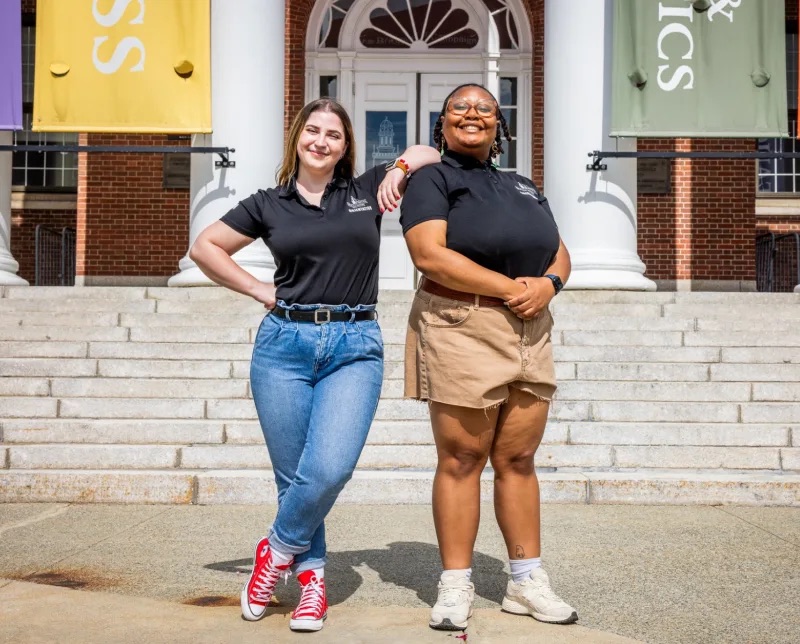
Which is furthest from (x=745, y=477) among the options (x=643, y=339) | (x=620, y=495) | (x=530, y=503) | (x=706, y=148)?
(x=706, y=148)

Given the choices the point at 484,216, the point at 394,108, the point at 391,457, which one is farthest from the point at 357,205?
the point at 394,108

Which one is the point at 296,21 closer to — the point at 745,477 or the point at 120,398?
the point at 120,398

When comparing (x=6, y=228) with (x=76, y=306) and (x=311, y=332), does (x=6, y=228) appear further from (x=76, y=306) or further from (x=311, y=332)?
(x=311, y=332)

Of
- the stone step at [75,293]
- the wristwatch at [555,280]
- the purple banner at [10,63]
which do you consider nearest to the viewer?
the wristwatch at [555,280]

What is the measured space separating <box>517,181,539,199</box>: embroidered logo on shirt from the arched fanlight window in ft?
36.4

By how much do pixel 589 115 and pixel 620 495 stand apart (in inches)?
208

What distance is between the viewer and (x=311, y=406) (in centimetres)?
344

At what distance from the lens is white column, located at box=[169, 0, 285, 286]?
10.0 metres

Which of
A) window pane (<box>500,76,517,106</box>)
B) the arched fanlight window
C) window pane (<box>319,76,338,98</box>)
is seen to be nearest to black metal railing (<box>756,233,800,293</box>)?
window pane (<box>500,76,517,106</box>)

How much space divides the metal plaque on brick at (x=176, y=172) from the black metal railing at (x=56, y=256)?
2286 millimetres

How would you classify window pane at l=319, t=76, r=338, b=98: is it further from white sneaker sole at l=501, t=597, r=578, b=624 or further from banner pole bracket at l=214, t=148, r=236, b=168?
white sneaker sole at l=501, t=597, r=578, b=624

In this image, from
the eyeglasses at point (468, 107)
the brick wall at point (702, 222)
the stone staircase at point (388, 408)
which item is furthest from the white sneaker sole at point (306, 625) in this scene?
the brick wall at point (702, 222)

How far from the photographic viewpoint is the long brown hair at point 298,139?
3.52 meters

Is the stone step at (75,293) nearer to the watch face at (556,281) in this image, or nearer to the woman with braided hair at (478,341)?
the woman with braided hair at (478,341)
